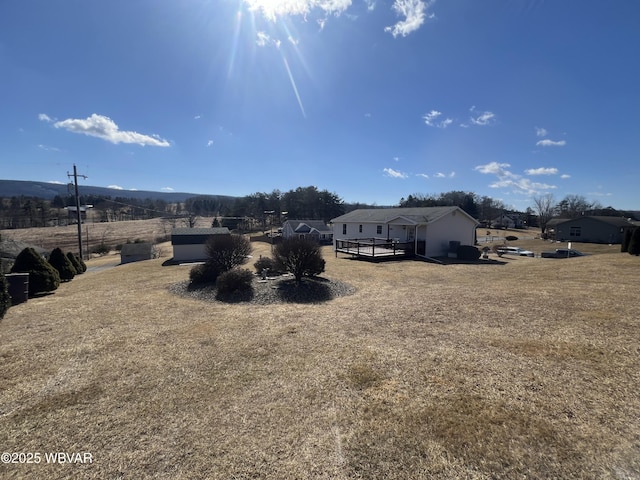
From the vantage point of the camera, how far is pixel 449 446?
3486 millimetres

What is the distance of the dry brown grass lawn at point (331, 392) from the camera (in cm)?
333

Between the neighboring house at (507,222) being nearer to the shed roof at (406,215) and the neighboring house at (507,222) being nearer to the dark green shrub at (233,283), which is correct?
the shed roof at (406,215)

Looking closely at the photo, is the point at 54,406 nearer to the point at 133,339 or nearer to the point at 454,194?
the point at 133,339

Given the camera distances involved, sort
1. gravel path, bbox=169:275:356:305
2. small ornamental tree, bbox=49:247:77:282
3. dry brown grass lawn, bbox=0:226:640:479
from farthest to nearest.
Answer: small ornamental tree, bbox=49:247:77:282, gravel path, bbox=169:275:356:305, dry brown grass lawn, bbox=0:226:640:479

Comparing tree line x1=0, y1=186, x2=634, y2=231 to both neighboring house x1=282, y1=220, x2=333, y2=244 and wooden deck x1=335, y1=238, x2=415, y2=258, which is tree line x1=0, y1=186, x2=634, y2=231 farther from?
wooden deck x1=335, y1=238, x2=415, y2=258

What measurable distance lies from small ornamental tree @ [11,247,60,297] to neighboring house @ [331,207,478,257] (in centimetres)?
1919

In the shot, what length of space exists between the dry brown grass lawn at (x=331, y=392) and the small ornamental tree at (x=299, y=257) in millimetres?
4267

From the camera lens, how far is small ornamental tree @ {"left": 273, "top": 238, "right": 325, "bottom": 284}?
13266 millimetres

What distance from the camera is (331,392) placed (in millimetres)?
4684

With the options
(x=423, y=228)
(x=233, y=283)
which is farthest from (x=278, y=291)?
(x=423, y=228)

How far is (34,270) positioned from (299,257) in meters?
11.3

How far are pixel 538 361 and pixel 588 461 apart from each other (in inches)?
98.5

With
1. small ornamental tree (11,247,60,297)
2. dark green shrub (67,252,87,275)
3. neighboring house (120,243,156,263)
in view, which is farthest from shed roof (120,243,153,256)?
small ornamental tree (11,247,60,297)

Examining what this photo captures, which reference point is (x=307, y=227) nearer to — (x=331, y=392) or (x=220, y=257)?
(x=220, y=257)
